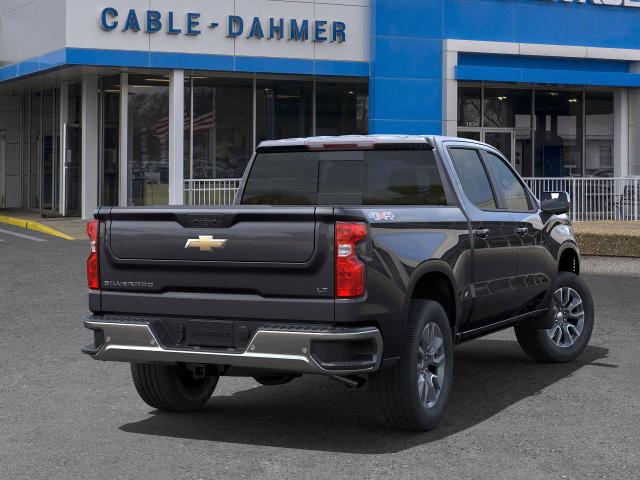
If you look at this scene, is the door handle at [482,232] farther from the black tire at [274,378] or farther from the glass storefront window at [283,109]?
the glass storefront window at [283,109]

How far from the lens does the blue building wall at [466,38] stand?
91.1 ft

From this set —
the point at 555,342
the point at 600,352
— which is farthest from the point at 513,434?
the point at 600,352

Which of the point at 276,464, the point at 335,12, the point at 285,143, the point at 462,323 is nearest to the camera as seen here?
the point at 276,464

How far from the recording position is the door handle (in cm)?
780

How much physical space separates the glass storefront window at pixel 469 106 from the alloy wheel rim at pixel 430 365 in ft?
78.2

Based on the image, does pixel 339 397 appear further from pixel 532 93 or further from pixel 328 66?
pixel 532 93

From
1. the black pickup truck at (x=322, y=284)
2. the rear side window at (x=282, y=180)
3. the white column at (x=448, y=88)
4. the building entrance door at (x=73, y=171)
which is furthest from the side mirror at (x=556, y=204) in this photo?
the building entrance door at (x=73, y=171)

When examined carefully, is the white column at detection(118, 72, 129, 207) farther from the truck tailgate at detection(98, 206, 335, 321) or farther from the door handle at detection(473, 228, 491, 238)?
the truck tailgate at detection(98, 206, 335, 321)

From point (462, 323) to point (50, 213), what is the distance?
2317 cm

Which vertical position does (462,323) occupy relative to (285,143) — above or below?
below

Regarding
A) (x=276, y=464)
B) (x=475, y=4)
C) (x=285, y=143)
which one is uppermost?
(x=475, y=4)

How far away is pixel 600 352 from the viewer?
32.5 ft

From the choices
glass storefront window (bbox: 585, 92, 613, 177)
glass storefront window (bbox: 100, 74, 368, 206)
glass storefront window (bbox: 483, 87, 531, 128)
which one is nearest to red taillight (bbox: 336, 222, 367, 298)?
glass storefront window (bbox: 100, 74, 368, 206)

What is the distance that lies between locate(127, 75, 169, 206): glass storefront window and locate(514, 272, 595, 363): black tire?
1839 cm
